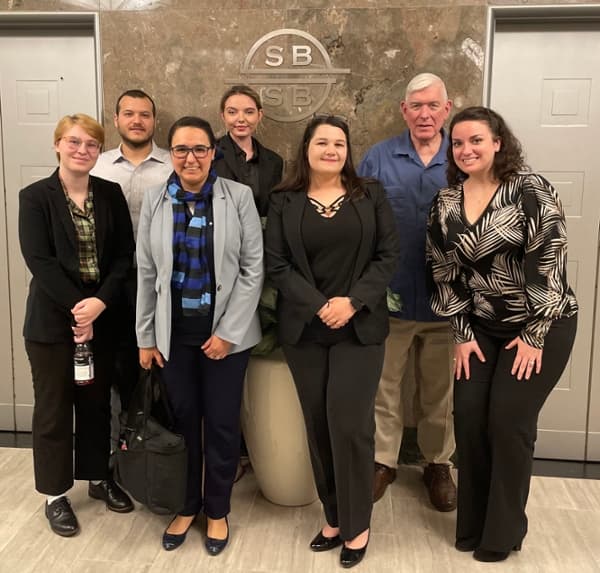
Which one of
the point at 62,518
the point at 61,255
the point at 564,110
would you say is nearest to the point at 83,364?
the point at 61,255

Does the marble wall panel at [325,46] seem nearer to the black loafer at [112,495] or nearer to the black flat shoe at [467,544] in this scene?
the black loafer at [112,495]

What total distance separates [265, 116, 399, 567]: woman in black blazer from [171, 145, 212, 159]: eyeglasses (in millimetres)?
315

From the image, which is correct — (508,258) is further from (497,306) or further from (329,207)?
(329,207)

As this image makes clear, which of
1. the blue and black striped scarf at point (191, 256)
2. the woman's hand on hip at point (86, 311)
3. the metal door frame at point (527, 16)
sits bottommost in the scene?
the woman's hand on hip at point (86, 311)

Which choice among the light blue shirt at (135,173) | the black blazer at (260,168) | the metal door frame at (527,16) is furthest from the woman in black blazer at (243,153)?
the metal door frame at (527,16)

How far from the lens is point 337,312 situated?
2.32m

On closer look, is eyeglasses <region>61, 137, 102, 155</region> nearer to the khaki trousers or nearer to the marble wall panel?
the marble wall panel

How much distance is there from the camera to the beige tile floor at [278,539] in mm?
A: 2500

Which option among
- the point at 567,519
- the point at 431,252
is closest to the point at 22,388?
the point at 431,252

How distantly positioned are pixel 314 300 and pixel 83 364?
0.98 metres

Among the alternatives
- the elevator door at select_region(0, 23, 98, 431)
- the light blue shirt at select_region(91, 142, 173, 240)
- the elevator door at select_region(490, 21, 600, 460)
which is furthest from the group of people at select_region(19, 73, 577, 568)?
the elevator door at select_region(0, 23, 98, 431)

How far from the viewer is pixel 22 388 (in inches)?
151

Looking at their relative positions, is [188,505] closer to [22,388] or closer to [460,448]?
[460,448]

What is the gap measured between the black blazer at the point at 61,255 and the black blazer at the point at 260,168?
48 centimetres
